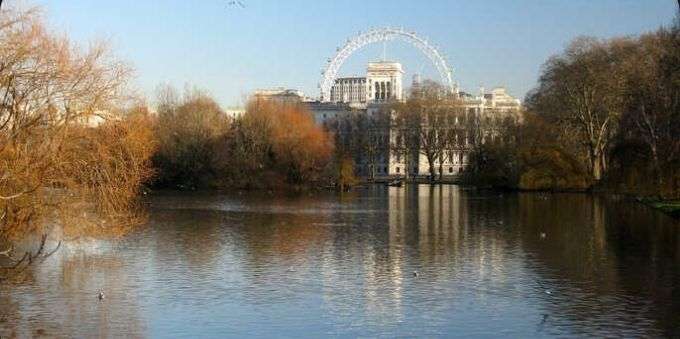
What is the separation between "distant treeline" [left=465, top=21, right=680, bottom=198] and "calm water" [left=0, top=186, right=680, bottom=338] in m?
17.4

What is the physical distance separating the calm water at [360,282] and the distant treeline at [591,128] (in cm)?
1741

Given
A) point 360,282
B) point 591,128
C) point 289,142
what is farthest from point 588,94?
point 360,282

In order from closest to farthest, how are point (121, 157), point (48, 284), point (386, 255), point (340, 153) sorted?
point (48, 284)
point (121, 157)
point (386, 255)
point (340, 153)

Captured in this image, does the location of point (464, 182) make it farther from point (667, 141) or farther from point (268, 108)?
point (667, 141)

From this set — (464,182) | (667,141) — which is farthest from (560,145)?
(667,141)

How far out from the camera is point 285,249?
1086 inches

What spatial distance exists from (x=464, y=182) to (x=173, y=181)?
27.2 metres

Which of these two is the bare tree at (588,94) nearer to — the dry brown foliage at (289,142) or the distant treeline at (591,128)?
the distant treeline at (591,128)

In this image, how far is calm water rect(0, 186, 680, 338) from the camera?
16.2 m

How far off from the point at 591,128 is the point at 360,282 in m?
52.7

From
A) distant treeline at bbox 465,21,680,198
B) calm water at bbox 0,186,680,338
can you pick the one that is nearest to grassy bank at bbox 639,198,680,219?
distant treeline at bbox 465,21,680,198

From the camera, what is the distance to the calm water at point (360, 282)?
16203 millimetres

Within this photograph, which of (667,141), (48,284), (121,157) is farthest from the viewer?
(667,141)

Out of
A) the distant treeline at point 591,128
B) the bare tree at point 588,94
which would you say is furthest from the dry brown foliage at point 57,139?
the bare tree at point 588,94
